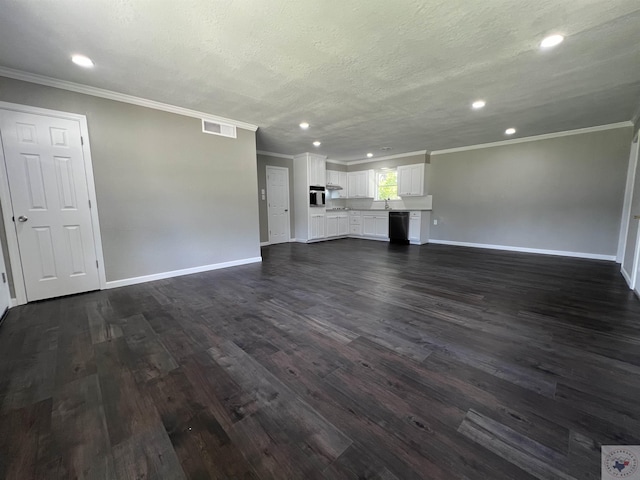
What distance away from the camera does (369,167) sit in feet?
27.1

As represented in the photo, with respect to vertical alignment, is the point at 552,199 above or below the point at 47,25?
below

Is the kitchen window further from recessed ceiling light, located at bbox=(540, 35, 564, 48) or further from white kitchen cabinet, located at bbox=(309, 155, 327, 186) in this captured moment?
recessed ceiling light, located at bbox=(540, 35, 564, 48)

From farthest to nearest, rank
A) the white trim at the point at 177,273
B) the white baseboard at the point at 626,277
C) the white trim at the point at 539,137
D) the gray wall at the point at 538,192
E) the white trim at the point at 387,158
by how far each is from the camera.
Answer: the white trim at the point at 387,158, the gray wall at the point at 538,192, the white trim at the point at 539,137, the white trim at the point at 177,273, the white baseboard at the point at 626,277

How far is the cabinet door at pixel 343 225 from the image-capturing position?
846 cm

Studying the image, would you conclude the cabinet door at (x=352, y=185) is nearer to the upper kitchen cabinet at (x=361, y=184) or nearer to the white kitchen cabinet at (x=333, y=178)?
the upper kitchen cabinet at (x=361, y=184)

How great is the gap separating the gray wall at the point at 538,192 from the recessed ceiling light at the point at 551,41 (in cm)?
410

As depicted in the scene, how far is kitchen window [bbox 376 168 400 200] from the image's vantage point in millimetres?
Result: 8016

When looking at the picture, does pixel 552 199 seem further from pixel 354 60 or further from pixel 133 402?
pixel 133 402

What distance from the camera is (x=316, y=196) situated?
24.6ft

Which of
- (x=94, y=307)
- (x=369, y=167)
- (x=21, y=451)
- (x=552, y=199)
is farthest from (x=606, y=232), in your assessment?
(x=94, y=307)

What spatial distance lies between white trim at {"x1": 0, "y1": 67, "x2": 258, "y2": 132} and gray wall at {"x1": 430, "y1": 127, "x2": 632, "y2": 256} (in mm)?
5716

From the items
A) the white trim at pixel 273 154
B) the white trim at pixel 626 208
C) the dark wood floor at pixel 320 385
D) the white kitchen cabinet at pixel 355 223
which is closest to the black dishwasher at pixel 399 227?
→ the white kitchen cabinet at pixel 355 223

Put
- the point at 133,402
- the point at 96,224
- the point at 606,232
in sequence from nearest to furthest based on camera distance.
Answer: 1. the point at 133,402
2. the point at 96,224
3. the point at 606,232

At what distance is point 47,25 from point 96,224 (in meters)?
2.17
